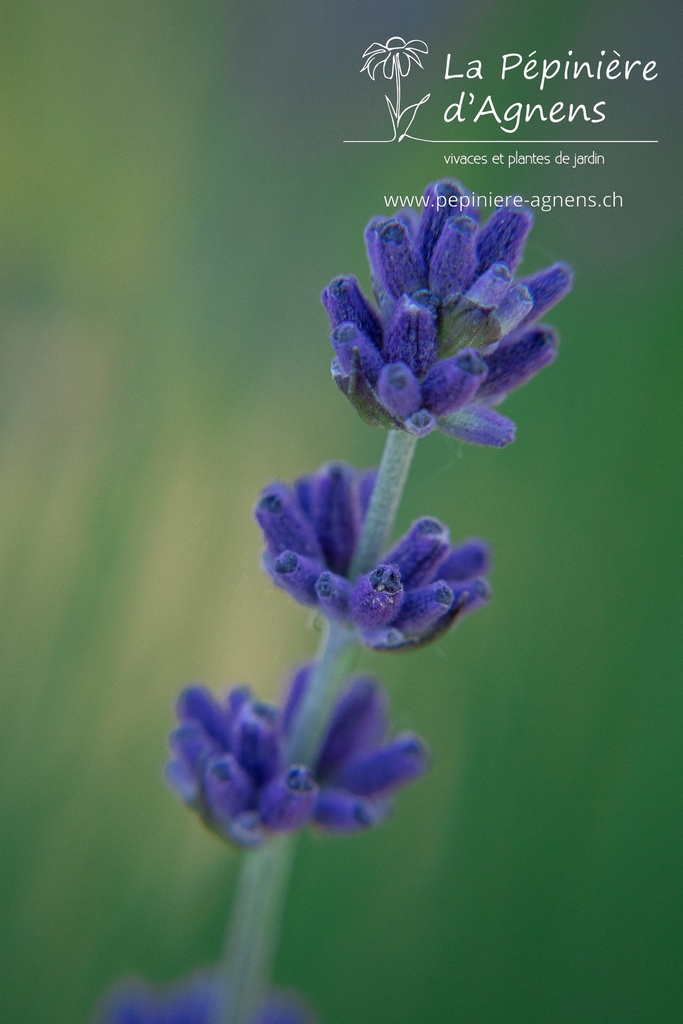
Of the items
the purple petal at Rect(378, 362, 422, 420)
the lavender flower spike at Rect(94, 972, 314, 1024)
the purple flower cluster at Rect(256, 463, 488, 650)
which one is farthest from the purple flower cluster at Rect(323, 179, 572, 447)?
A: the lavender flower spike at Rect(94, 972, 314, 1024)

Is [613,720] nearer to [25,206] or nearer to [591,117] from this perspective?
[591,117]

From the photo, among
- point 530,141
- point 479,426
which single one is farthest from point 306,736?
point 530,141

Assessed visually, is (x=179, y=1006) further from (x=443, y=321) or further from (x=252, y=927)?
(x=443, y=321)

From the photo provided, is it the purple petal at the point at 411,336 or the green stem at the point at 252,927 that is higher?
the purple petal at the point at 411,336

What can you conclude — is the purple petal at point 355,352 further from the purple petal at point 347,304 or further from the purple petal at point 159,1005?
the purple petal at point 159,1005

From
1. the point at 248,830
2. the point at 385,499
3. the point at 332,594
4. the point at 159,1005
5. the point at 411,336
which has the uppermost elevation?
the point at 411,336

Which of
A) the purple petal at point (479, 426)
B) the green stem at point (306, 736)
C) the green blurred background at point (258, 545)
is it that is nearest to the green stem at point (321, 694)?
the green stem at point (306, 736)

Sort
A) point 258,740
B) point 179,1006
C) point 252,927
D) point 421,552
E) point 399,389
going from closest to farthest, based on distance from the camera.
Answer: point 399,389, point 421,552, point 258,740, point 252,927, point 179,1006
